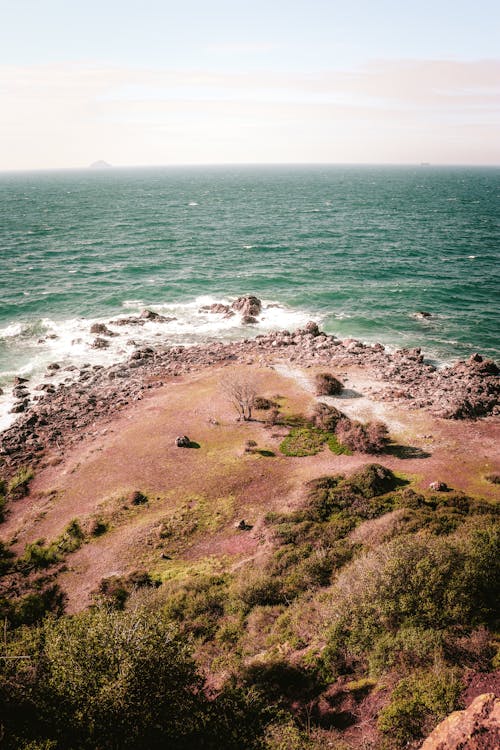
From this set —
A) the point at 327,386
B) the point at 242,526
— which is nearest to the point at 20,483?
the point at 242,526

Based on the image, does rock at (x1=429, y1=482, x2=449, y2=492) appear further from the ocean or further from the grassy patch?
the ocean

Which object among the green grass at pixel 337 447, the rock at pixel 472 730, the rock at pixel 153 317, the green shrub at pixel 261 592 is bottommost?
the green shrub at pixel 261 592

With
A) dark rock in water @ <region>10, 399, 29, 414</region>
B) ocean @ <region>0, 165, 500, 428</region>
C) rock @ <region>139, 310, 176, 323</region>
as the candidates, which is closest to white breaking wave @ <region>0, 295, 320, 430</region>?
ocean @ <region>0, 165, 500, 428</region>

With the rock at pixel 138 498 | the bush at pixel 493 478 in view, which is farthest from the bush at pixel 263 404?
the bush at pixel 493 478

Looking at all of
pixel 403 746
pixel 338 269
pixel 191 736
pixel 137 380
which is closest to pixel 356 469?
pixel 403 746

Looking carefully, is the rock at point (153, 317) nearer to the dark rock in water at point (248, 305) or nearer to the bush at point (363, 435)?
the dark rock in water at point (248, 305)

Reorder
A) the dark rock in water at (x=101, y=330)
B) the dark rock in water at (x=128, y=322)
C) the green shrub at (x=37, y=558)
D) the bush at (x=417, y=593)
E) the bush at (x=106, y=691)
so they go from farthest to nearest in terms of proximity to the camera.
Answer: the dark rock in water at (x=128, y=322) < the dark rock in water at (x=101, y=330) < the green shrub at (x=37, y=558) < the bush at (x=417, y=593) < the bush at (x=106, y=691)
